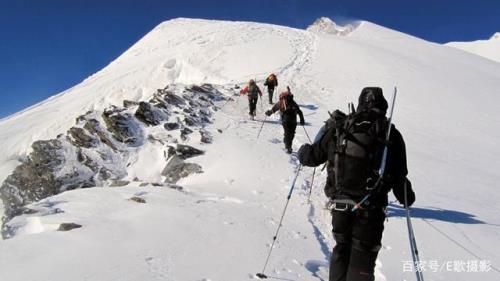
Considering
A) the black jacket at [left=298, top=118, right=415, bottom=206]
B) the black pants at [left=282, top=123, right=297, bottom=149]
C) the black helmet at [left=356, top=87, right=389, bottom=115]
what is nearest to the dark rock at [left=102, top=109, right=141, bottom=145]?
the black pants at [left=282, top=123, right=297, bottom=149]

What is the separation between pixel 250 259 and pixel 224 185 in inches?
184

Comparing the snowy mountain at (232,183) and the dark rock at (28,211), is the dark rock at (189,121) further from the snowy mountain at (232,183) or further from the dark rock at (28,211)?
the dark rock at (28,211)

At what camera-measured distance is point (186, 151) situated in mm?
13586

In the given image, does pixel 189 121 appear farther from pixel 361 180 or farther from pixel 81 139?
pixel 361 180

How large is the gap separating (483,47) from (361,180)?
718 ft

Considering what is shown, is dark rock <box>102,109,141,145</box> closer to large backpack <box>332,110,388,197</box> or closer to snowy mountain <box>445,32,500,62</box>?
large backpack <box>332,110,388,197</box>

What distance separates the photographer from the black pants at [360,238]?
376 centimetres

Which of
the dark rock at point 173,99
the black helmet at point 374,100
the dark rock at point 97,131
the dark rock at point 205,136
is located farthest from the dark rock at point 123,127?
the black helmet at point 374,100

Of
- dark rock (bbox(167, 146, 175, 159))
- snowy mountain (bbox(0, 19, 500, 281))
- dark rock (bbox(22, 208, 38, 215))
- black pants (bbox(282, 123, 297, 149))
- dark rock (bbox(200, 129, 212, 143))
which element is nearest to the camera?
snowy mountain (bbox(0, 19, 500, 281))

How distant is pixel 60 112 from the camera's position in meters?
32.7

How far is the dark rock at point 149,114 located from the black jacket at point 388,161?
13970 millimetres

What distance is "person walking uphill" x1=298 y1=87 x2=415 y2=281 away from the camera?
3.76 m

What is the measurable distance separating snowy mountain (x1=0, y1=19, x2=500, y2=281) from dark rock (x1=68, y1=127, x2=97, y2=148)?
0.25ft

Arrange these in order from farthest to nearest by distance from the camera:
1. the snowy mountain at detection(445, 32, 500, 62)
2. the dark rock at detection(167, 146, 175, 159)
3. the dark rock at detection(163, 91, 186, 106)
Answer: the snowy mountain at detection(445, 32, 500, 62) → the dark rock at detection(163, 91, 186, 106) → the dark rock at detection(167, 146, 175, 159)
